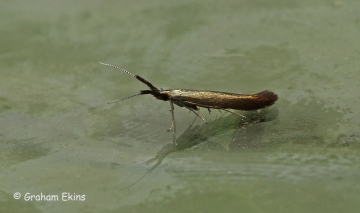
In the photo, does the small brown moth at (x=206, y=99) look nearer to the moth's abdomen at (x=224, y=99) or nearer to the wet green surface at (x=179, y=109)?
the moth's abdomen at (x=224, y=99)

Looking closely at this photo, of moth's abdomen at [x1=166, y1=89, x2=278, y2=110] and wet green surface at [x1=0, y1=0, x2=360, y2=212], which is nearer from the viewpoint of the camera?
wet green surface at [x1=0, y1=0, x2=360, y2=212]

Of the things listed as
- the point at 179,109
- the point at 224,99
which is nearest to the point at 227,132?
the point at 224,99

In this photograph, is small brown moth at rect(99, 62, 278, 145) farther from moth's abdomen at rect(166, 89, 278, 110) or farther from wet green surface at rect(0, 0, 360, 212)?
wet green surface at rect(0, 0, 360, 212)

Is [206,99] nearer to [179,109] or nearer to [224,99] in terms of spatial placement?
[224,99]

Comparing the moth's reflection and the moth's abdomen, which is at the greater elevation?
the moth's abdomen

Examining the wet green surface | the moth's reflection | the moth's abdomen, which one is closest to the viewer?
the wet green surface

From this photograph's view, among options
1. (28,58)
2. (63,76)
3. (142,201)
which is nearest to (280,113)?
(142,201)

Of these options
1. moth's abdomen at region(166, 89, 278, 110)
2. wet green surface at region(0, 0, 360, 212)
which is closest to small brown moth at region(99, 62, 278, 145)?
moth's abdomen at region(166, 89, 278, 110)
